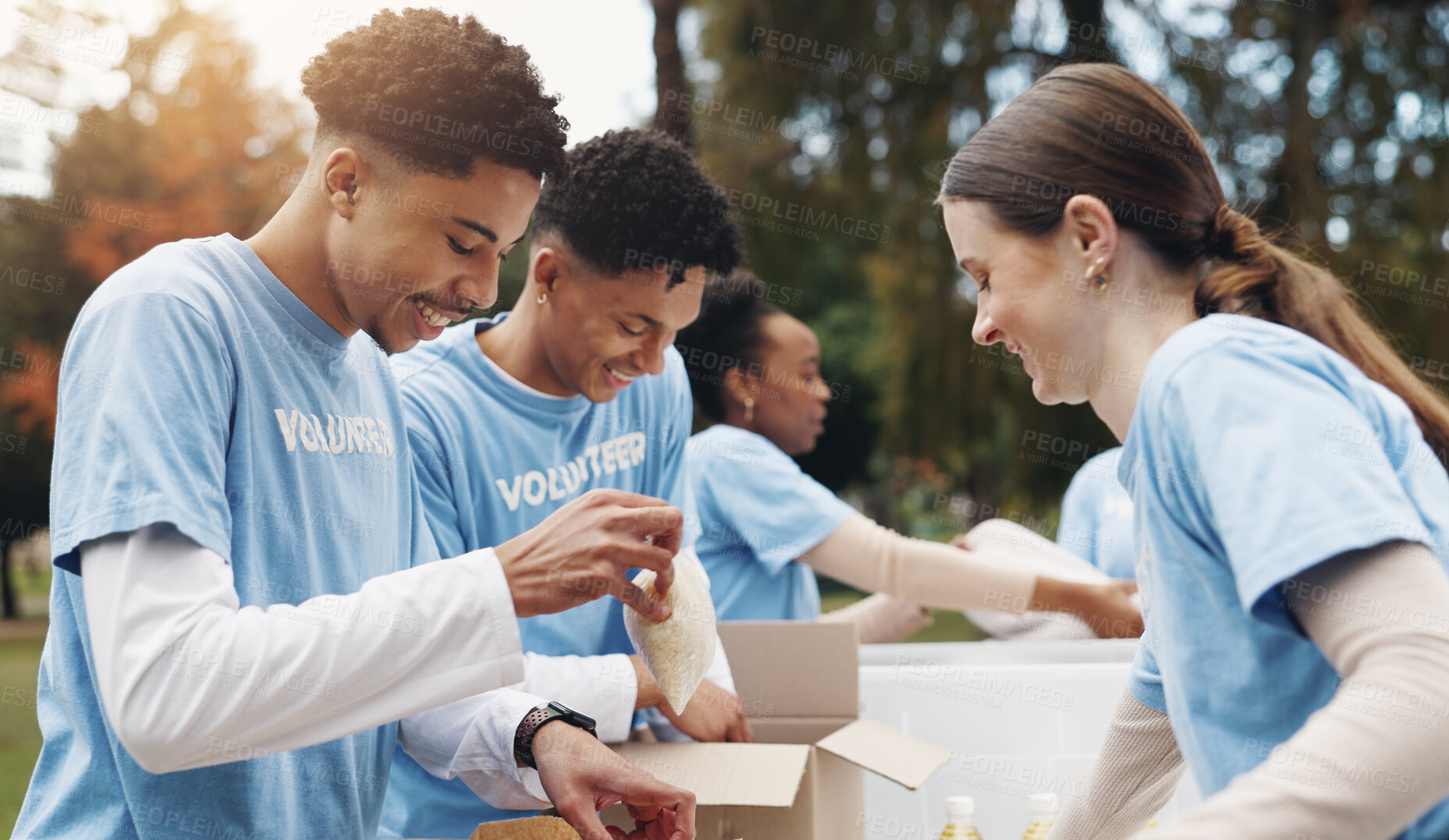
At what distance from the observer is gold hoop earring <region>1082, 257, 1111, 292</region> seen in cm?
121

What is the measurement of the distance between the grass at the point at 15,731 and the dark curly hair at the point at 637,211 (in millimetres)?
4348

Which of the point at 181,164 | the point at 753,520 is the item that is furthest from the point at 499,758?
the point at 181,164

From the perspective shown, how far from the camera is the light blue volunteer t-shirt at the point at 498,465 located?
1.78 m

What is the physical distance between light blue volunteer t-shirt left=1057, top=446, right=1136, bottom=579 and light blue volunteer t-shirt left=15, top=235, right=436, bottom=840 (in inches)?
109

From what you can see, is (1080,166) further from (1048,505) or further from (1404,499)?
(1048,505)

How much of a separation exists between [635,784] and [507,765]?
0.21 meters

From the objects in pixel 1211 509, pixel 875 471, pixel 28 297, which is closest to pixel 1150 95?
pixel 1211 509

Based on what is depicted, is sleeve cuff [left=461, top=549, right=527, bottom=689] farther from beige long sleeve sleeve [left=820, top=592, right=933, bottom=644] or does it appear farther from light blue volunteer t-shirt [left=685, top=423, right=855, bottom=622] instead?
beige long sleeve sleeve [left=820, top=592, right=933, bottom=644]

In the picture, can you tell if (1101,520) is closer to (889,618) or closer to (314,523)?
(889,618)

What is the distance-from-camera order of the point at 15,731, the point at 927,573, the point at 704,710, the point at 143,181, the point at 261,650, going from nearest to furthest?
the point at 261,650
the point at 704,710
the point at 927,573
the point at 15,731
the point at 143,181

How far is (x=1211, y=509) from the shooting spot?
37.3 inches

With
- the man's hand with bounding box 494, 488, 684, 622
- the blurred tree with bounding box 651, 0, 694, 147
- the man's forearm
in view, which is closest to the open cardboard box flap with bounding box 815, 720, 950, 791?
the man's hand with bounding box 494, 488, 684, 622

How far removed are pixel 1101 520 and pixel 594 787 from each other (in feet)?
8.95

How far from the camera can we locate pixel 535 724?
1484 mm
